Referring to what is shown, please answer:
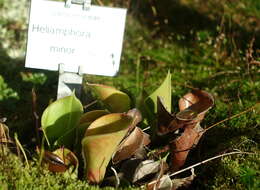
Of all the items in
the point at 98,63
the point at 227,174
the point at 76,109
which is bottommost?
the point at 227,174

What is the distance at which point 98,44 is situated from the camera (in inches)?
72.9

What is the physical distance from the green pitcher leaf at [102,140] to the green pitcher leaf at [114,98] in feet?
0.63

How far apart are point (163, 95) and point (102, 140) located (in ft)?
1.26

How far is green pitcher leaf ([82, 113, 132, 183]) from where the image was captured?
4.65 ft

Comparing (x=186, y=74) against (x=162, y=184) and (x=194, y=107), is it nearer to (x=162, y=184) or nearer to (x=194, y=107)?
(x=194, y=107)

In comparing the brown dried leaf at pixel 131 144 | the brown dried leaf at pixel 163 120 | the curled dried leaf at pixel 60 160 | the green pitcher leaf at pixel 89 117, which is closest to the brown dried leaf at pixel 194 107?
the brown dried leaf at pixel 163 120

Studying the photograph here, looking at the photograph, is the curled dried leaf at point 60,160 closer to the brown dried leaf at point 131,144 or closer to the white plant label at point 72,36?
the brown dried leaf at point 131,144

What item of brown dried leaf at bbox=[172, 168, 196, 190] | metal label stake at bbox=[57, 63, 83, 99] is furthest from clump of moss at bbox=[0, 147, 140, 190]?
metal label stake at bbox=[57, 63, 83, 99]

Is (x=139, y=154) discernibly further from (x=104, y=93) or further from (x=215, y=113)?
(x=215, y=113)

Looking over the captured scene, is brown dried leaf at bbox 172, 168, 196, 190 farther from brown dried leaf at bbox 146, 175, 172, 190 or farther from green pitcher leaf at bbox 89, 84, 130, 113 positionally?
green pitcher leaf at bbox 89, 84, 130, 113

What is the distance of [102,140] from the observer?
55.8 inches

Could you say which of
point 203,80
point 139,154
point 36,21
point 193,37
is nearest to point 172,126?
point 139,154

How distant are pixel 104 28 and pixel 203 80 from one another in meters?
0.81

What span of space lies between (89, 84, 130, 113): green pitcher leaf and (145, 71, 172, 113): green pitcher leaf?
3.7 inches
